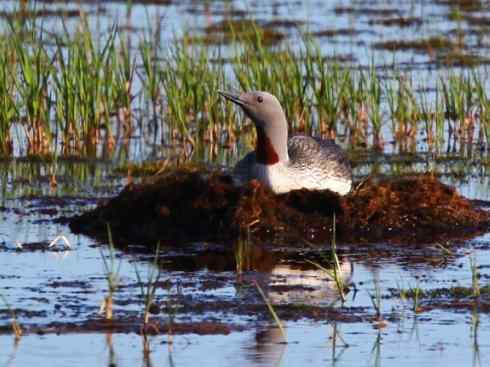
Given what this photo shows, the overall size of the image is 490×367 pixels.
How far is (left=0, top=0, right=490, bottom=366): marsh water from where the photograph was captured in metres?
7.64

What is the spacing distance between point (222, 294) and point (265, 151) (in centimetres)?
261

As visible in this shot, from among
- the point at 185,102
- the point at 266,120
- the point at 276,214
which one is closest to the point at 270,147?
the point at 266,120

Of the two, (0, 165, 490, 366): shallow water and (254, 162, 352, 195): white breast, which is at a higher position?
(254, 162, 352, 195): white breast

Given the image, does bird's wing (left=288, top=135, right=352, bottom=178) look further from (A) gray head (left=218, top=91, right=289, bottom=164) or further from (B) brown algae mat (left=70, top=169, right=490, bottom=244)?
(B) brown algae mat (left=70, top=169, right=490, bottom=244)

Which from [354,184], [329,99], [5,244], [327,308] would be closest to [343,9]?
[329,99]

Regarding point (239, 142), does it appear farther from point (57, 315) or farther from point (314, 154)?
point (57, 315)

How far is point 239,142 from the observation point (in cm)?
1488

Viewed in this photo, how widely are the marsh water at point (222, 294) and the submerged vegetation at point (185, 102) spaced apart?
477mm

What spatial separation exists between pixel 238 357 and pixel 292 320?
2.55ft

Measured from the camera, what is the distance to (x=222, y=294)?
8867 mm

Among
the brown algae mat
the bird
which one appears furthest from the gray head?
the brown algae mat

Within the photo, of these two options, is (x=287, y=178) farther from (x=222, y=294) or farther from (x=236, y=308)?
(x=236, y=308)

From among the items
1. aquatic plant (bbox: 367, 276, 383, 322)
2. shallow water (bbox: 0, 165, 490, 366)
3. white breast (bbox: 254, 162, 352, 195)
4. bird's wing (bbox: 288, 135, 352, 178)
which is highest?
bird's wing (bbox: 288, 135, 352, 178)

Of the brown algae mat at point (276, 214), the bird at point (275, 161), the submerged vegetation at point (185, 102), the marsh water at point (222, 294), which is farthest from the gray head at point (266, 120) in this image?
the submerged vegetation at point (185, 102)
